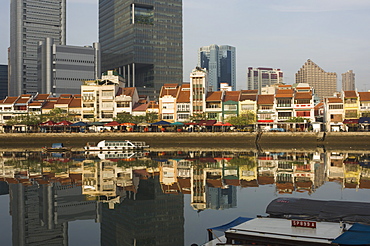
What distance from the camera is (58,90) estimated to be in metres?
178

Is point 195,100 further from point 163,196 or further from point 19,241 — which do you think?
point 19,241

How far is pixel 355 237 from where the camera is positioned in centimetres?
1543

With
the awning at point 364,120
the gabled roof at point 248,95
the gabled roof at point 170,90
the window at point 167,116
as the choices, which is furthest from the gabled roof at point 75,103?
the awning at point 364,120

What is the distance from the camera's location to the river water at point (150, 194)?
75.3ft

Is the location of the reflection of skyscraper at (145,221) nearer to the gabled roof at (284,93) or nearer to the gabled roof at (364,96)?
the gabled roof at (284,93)

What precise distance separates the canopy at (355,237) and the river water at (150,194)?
7.15m

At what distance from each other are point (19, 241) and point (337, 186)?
2434 centimetres

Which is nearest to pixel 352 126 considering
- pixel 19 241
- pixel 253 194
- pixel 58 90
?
pixel 253 194

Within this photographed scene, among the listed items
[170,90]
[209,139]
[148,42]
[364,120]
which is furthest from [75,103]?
[364,120]

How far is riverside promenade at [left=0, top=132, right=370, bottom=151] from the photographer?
275 feet

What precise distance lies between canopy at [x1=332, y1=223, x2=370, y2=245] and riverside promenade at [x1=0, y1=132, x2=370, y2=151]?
216ft

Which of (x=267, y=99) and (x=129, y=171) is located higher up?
(x=267, y=99)

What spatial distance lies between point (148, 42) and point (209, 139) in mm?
92410

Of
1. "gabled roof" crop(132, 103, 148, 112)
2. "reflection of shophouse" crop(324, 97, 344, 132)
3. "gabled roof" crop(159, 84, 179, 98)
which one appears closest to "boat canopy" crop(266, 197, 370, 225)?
"reflection of shophouse" crop(324, 97, 344, 132)
